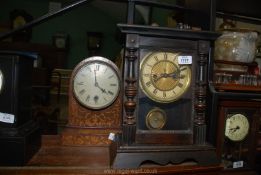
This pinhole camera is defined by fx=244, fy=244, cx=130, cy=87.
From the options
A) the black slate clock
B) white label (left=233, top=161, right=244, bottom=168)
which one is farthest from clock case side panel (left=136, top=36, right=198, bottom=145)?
the black slate clock

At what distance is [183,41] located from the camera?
2.87 ft

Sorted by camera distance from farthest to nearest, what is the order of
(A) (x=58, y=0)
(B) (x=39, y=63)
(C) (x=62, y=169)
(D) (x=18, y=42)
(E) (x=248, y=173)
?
(A) (x=58, y=0)
(D) (x=18, y=42)
(B) (x=39, y=63)
(E) (x=248, y=173)
(C) (x=62, y=169)

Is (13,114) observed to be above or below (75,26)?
below

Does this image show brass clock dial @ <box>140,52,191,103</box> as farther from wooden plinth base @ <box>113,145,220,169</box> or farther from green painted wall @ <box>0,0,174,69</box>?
green painted wall @ <box>0,0,174,69</box>

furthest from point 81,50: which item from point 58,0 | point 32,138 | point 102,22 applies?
point 32,138

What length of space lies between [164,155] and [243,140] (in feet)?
1.24

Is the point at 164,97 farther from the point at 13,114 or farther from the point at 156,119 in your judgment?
the point at 13,114

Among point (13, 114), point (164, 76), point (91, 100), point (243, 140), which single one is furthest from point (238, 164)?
point (13, 114)

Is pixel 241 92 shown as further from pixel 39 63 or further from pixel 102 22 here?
pixel 102 22

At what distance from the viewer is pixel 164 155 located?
0.84 m

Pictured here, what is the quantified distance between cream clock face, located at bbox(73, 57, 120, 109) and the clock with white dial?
47cm

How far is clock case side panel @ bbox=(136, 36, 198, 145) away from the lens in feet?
2.78

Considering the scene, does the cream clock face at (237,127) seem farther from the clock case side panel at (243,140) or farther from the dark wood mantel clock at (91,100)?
the dark wood mantel clock at (91,100)

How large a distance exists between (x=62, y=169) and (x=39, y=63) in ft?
8.82
